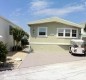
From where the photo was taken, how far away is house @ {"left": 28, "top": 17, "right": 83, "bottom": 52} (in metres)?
23.4

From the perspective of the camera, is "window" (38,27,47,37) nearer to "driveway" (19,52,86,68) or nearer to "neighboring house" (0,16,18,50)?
"neighboring house" (0,16,18,50)

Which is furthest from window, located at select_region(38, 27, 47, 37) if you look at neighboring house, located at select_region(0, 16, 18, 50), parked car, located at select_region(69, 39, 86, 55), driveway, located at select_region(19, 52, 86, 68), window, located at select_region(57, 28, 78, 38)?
driveway, located at select_region(19, 52, 86, 68)

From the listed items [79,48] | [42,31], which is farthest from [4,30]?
[79,48]

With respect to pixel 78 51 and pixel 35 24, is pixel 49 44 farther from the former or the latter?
pixel 78 51

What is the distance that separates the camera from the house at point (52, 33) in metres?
23.4

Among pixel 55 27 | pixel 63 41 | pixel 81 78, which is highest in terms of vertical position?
pixel 55 27

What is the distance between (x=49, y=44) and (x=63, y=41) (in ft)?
6.16

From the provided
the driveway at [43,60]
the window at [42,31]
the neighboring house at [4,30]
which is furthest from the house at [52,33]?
the driveway at [43,60]

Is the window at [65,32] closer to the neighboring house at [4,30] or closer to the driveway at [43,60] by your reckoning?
the driveway at [43,60]

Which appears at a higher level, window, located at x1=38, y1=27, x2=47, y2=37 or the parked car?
window, located at x1=38, y1=27, x2=47, y2=37

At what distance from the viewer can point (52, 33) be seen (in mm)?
23703

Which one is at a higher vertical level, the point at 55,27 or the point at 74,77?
the point at 55,27

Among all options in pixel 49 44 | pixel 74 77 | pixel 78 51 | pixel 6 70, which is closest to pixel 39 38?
pixel 49 44

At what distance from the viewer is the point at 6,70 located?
36.2 ft
